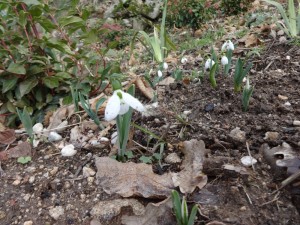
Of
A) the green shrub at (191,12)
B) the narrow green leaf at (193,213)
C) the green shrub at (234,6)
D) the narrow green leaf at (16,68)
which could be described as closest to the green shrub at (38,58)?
the narrow green leaf at (16,68)

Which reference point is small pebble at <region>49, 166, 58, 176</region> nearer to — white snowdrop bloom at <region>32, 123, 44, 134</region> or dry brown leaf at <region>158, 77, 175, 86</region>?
white snowdrop bloom at <region>32, 123, 44, 134</region>

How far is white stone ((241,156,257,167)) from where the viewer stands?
110 cm

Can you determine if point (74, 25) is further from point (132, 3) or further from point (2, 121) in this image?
point (132, 3)

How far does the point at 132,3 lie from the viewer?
17.6ft

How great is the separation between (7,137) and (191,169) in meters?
0.90

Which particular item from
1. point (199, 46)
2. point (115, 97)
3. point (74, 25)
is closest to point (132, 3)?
point (199, 46)

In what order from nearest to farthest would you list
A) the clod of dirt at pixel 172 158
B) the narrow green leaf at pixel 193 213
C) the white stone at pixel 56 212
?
the narrow green leaf at pixel 193 213 → the white stone at pixel 56 212 → the clod of dirt at pixel 172 158

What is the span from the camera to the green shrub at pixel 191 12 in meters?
3.99

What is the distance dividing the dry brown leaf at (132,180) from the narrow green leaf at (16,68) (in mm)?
688

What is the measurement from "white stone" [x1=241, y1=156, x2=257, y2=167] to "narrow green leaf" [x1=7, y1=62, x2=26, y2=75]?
A: 1022 millimetres

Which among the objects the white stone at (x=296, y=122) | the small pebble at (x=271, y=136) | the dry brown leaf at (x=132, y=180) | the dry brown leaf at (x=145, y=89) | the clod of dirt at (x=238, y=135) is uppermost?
the white stone at (x=296, y=122)

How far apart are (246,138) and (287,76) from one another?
64 centimetres

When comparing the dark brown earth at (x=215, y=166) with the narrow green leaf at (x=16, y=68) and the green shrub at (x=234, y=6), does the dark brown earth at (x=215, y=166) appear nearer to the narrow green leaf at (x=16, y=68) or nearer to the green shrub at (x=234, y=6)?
the narrow green leaf at (x=16, y=68)

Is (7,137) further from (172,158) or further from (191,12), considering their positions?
(191,12)
